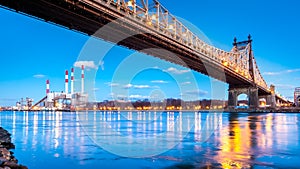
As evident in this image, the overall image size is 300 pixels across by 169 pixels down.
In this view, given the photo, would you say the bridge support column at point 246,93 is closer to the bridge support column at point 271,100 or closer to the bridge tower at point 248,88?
the bridge tower at point 248,88

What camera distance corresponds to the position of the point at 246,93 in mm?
75438

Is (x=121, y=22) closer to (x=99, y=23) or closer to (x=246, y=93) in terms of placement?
(x=99, y=23)

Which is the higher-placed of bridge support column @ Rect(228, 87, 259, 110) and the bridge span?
the bridge span

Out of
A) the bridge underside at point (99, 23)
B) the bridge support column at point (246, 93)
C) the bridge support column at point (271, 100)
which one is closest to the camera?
the bridge underside at point (99, 23)

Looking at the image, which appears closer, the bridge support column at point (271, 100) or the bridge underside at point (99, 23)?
the bridge underside at point (99, 23)

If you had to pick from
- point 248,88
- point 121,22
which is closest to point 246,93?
point 248,88

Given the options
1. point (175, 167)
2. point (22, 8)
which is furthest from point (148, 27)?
point (175, 167)

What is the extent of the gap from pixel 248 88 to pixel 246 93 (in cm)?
163

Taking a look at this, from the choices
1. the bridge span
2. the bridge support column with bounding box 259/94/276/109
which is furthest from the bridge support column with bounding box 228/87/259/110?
the bridge span

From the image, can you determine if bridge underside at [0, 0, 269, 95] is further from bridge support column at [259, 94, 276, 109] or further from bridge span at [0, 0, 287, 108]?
bridge support column at [259, 94, 276, 109]

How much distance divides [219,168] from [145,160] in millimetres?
2933

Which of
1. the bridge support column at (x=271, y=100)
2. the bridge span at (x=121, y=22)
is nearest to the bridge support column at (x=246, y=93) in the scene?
the bridge support column at (x=271, y=100)

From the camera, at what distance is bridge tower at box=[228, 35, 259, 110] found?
74.5 meters

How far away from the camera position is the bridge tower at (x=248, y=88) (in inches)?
2933
